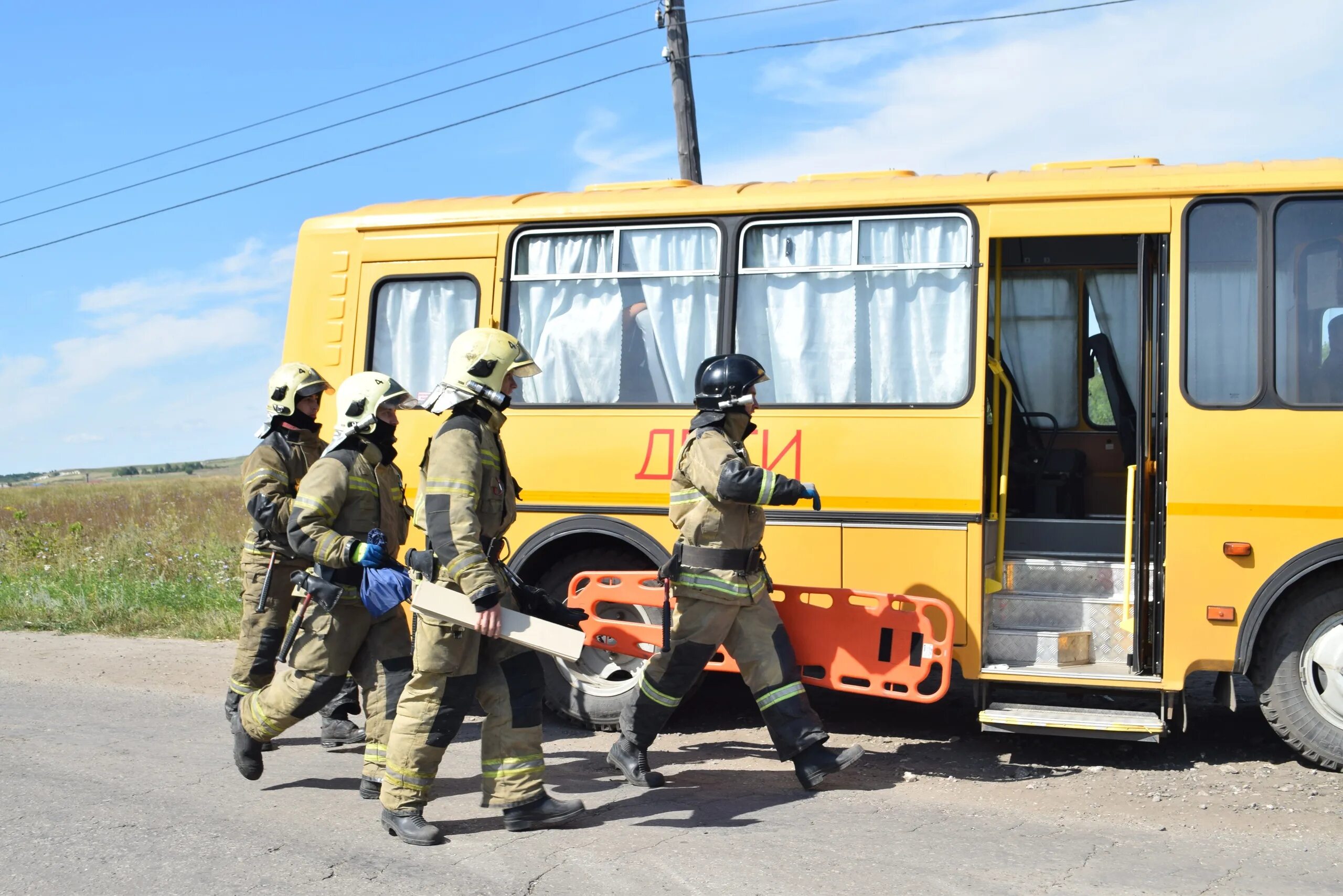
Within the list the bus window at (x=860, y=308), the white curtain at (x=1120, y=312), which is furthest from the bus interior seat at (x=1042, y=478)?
the bus window at (x=860, y=308)

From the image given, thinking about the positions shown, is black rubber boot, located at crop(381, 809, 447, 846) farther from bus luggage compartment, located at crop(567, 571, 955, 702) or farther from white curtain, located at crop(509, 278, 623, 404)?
white curtain, located at crop(509, 278, 623, 404)

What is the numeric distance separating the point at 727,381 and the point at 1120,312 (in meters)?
3.81

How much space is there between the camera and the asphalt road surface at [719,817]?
4.31m

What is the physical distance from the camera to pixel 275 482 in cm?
619

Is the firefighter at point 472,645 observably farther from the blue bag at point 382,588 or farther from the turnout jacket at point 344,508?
the turnout jacket at point 344,508

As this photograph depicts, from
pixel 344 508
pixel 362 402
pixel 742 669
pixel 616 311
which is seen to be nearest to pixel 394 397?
pixel 362 402

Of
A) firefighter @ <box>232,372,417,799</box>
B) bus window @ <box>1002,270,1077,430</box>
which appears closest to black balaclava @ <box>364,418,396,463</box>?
firefighter @ <box>232,372,417,799</box>

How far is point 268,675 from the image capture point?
6.30 meters

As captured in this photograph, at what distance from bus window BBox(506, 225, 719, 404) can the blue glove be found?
6.32 ft

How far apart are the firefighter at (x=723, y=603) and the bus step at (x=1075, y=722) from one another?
0.83 meters

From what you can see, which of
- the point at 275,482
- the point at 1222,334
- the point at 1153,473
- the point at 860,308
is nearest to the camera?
the point at 1222,334

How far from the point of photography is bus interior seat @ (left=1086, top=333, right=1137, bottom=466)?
8023 mm

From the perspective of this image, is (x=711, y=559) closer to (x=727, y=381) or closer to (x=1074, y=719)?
(x=727, y=381)

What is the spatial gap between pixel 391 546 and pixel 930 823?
8.69 ft
